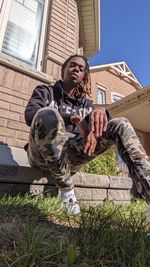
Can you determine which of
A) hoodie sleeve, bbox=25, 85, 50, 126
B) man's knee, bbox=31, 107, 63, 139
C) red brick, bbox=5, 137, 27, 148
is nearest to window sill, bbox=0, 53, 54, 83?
red brick, bbox=5, 137, 27, 148

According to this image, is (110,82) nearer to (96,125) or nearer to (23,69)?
(23,69)

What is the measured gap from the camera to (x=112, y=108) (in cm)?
597

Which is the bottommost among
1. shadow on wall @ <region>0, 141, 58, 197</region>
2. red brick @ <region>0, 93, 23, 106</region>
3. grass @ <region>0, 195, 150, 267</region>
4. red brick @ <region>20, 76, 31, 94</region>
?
grass @ <region>0, 195, 150, 267</region>

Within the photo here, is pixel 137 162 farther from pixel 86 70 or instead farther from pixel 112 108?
pixel 112 108

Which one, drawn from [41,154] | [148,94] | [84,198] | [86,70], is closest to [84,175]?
[84,198]

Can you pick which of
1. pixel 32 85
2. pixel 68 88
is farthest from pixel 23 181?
pixel 32 85

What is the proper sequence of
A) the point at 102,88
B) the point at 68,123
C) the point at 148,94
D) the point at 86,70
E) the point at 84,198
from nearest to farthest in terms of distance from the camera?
the point at 68,123 → the point at 84,198 → the point at 86,70 → the point at 148,94 → the point at 102,88

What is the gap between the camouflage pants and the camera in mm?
1307

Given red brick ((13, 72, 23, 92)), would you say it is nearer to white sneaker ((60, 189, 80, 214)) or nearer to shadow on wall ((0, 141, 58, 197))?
shadow on wall ((0, 141, 58, 197))

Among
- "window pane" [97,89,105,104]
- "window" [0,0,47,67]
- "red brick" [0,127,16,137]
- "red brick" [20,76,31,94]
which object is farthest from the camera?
"window pane" [97,89,105,104]

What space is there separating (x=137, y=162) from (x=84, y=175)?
950 millimetres

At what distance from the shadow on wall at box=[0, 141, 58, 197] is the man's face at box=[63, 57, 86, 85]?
31.7 inches

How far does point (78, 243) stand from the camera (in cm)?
100

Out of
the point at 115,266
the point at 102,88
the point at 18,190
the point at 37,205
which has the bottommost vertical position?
the point at 115,266
